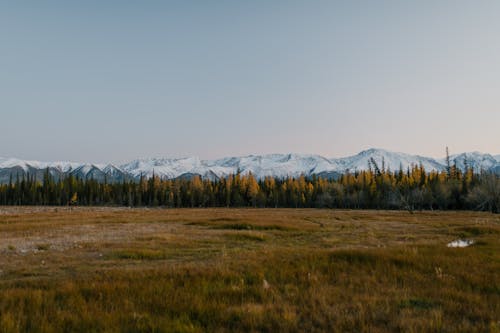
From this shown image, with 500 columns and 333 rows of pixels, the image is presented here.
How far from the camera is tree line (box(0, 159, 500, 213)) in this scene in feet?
319

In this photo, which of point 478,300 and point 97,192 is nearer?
point 478,300

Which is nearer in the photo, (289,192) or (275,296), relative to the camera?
(275,296)

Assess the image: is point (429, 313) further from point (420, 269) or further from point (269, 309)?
point (420, 269)

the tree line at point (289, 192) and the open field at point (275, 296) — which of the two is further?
the tree line at point (289, 192)

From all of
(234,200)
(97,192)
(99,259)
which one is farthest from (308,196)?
(99,259)

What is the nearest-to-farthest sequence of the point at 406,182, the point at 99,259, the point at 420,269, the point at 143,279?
1. the point at 143,279
2. the point at 420,269
3. the point at 99,259
4. the point at 406,182

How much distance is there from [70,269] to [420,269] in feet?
45.3

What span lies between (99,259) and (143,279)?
7.66 metres

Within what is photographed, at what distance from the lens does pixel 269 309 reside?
7.29 meters

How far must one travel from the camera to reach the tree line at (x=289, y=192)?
3834 inches

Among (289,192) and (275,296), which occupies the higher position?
(289,192)

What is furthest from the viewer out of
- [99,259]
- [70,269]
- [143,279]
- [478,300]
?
[99,259]

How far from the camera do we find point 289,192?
419ft

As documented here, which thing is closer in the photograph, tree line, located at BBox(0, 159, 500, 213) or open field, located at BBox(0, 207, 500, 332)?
open field, located at BBox(0, 207, 500, 332)
